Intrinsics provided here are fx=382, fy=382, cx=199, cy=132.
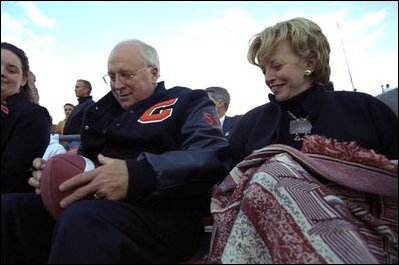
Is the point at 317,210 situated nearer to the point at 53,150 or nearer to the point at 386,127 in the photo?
the point at 386,127

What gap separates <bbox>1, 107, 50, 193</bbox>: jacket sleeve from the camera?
1761 mm

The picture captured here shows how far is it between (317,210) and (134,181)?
74cm

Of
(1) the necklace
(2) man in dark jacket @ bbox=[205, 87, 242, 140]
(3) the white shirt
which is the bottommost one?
(2) man in dark jacket @ bbox=[205, 87, 242, 140]

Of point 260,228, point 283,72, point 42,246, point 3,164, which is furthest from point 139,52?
point 260,228

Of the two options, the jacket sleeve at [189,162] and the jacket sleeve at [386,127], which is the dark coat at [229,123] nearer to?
the jacket sleeve at [189,162]

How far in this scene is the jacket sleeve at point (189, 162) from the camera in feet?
5.41

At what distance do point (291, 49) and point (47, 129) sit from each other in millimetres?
1460

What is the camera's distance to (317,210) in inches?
52.9

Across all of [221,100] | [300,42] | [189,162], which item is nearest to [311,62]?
[300,42]

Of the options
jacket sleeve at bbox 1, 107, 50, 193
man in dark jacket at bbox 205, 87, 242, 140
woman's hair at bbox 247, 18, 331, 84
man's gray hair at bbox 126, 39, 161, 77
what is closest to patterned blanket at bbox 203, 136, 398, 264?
woman's hair at bbox 247, 18, 331, 84

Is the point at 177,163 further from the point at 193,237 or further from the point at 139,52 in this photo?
the point at 139,52

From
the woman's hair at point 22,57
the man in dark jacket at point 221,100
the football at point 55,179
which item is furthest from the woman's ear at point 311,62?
the man in dark jacket at point 221,100

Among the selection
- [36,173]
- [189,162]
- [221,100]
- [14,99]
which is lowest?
[221,100]

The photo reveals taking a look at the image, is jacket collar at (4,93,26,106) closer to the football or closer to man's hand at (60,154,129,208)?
the football
